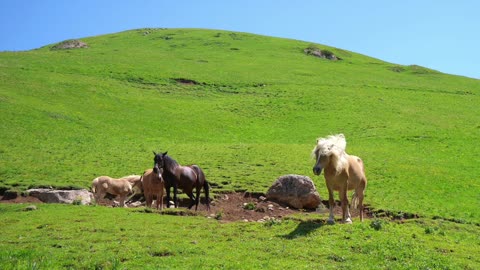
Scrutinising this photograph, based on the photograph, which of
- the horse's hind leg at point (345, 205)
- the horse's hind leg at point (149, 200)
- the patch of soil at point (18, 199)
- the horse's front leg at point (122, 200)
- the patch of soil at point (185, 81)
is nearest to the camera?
the horse's hind leg at point (345, 205)

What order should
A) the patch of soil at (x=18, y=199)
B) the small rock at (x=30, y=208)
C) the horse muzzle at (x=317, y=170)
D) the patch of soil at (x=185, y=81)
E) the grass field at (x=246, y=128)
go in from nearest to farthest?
the horse muzzle at (x=317, y=170) → the grass field at (x=246, y=128) → the small rock at (x=30, y=208) → the patch of soil at (x=18, y=199) → the patch of soil at (x=185, y=81)

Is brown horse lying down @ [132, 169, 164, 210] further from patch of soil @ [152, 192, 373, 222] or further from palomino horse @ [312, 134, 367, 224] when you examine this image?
palomino horse @ [312, 134, 367, 224]

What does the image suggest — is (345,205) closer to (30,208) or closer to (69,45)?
(30,208)

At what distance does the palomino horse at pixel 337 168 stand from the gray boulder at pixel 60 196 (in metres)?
12.1

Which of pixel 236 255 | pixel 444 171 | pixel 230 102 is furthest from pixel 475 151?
pixel 236 255

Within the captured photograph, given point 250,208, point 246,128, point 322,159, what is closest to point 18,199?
point 250,208

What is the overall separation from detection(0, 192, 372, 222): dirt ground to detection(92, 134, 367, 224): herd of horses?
1.19m

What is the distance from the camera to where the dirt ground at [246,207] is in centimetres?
2194

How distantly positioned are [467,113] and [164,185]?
4797cm

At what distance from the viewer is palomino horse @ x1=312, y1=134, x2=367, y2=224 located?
15258mm

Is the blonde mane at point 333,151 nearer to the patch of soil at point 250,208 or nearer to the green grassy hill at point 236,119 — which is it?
the green grassy hill at point 236,119

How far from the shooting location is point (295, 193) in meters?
24.3

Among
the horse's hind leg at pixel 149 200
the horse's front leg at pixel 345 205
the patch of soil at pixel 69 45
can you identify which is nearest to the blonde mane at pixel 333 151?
the horse's front leg at pixel 345 205

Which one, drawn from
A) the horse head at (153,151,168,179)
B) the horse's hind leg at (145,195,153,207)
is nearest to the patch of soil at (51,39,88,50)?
the horse's hind leg at (145,195,153,207)
